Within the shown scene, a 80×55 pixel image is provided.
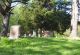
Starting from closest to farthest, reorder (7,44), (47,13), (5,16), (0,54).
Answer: (0,54), (7,44), (5,16), (47,13)

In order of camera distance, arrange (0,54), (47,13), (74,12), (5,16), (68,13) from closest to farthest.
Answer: (0,54) < (74,12) < (5,16) < (47,13) < (68,13)

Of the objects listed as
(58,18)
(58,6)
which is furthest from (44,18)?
(58,6)

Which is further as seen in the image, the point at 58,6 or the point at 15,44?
the point at 58,6

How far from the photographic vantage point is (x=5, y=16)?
3341 cm

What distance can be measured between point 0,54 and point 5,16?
23.1 meters

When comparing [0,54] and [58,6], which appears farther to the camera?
[58,6]

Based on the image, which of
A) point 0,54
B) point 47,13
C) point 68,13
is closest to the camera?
point 0,54

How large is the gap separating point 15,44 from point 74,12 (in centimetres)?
1335

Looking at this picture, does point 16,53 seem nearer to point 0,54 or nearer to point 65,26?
point 0,54

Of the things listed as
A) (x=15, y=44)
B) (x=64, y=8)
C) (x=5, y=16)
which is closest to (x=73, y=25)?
(x=5, y=16)

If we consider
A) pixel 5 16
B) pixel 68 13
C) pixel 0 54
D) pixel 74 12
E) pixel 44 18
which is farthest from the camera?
pixel 68 13

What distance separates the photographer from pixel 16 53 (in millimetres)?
10930

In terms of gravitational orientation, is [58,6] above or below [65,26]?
above

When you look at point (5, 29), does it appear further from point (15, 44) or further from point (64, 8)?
point (64, 8)
